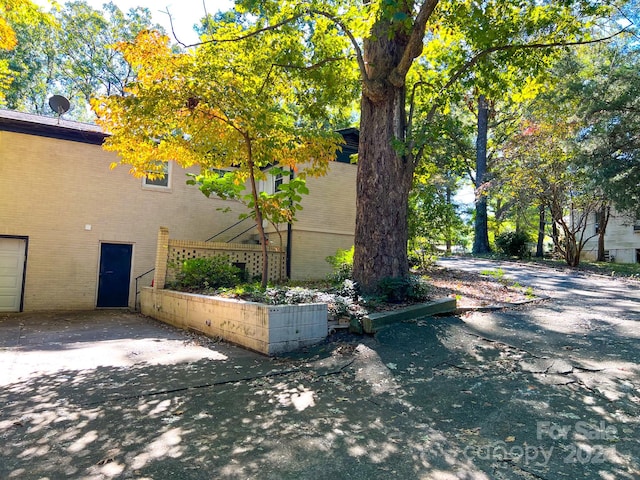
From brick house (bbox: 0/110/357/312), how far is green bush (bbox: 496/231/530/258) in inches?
378

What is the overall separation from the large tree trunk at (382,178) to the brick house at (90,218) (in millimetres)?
5338

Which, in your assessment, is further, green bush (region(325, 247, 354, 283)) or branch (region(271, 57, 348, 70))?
branch (region(271, 57, 348, 70))

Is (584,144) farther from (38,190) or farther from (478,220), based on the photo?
(38,190)

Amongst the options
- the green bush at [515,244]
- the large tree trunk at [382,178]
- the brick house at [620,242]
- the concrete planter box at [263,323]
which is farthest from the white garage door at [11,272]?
the brick house at [620,242]

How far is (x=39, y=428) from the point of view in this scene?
300cm

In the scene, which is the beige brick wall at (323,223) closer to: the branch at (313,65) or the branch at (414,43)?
the branch at (313,65)

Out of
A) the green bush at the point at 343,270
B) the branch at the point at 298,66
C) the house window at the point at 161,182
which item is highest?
the branch at the point at 298,66

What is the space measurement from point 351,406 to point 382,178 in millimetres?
4210

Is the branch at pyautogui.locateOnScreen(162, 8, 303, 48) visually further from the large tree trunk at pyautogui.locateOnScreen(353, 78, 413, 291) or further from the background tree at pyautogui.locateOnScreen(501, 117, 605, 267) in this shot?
the background tree at pyautogui.locateOnScreen(501, 117, 605, 267)

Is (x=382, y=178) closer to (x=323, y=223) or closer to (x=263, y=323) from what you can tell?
(x=263, y=323)

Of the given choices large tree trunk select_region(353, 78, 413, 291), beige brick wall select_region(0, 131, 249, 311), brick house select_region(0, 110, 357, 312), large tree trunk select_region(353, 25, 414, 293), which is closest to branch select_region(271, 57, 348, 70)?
large tree trunk select_region(353, 25, 414, 293)

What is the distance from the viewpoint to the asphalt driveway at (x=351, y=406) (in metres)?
2.46

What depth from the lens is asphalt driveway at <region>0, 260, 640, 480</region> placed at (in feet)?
8.07

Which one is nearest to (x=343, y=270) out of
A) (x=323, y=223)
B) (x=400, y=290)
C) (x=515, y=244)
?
(x=400, y=290)
